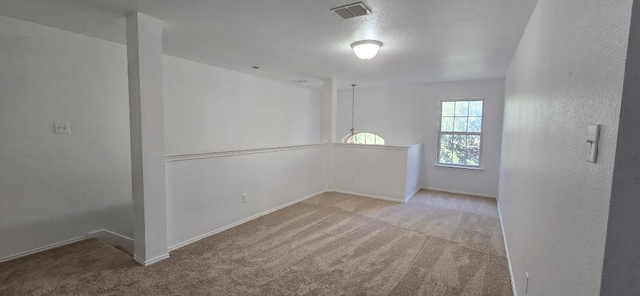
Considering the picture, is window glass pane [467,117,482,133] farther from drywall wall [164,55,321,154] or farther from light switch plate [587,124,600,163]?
light switch plate [587,124,600,163]

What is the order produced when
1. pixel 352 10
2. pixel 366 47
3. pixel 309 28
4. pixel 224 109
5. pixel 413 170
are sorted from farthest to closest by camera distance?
pixel 413 170, pixel 224 109, pixel 366 47, pixel 309 28, pixel 352 10

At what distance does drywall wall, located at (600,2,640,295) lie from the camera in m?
0.67

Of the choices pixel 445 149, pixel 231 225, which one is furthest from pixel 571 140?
pixel 445 149

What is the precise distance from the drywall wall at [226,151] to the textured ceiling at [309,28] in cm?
55

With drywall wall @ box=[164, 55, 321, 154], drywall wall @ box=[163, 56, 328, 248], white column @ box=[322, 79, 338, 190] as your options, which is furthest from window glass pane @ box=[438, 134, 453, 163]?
drywall wall @ box=[164, 55, 321, 154]

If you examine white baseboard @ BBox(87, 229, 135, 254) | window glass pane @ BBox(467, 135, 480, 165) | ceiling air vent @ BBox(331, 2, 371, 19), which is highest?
ceiling air vent @ BBox(331, 2, 371, 19)

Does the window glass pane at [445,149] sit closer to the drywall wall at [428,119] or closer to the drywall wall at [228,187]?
the drywall wall at [428,119]

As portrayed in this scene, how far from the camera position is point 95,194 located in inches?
120

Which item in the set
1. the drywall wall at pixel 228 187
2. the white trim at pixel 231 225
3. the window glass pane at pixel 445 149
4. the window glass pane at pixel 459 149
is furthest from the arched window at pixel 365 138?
the white trim at pixel 231 225

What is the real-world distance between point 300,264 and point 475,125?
15.0ft

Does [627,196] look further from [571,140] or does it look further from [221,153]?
[221,153]

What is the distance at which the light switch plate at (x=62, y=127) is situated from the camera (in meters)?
2.74

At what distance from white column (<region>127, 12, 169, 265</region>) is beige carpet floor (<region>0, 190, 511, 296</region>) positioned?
0.26m

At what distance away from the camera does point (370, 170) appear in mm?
5059
